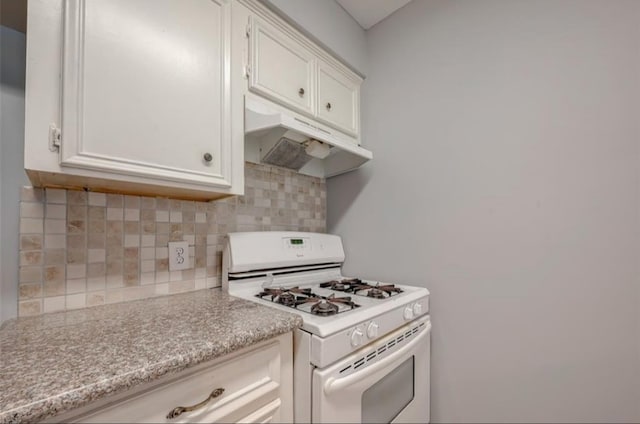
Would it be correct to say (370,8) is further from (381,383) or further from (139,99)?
(381,383)

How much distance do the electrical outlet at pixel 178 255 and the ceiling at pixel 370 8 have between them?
59.6 inches

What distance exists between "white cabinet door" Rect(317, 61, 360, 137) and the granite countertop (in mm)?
1034

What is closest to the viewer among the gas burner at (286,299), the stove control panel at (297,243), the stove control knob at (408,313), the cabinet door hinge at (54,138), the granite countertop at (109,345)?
the granite countertop at (109,345)

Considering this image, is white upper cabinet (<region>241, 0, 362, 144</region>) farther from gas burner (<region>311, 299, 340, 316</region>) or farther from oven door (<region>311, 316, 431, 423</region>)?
oven door (<region>311, 316, 431, 423</region>)

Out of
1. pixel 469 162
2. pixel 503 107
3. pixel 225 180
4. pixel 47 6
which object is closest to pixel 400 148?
pixel 469 162

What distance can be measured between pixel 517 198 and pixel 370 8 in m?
1.31

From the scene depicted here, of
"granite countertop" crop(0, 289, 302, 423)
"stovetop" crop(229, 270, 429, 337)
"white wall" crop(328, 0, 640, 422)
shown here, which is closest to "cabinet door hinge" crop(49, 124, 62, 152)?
"granite countertop" crop(0, 289, 302, 423)

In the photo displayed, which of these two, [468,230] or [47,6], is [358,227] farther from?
[47,6]

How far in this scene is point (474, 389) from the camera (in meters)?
1.29

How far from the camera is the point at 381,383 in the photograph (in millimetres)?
1065

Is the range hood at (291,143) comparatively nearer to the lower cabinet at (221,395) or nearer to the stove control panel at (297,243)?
the stove control panel at (297,243)

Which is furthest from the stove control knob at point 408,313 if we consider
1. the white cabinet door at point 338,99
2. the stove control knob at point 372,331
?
the white cabinet door at point 338,99

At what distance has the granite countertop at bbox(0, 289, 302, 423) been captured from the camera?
473mm

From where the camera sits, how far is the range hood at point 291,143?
3.59 ft
